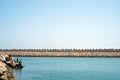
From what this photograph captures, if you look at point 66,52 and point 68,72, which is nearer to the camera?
point 68,72

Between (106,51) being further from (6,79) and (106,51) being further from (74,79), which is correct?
(6,79)

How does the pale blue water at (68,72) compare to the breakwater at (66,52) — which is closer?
the pale blue water at (68,72)

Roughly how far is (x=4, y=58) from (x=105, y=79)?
1363 cm

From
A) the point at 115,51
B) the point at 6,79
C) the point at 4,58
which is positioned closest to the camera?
the point at 6,79

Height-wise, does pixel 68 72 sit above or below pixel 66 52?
below

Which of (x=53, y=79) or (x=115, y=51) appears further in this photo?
(x=115, y=51)

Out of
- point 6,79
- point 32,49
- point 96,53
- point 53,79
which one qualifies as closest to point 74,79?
point 53,79

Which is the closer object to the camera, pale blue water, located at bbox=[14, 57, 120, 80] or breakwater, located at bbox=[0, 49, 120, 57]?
pale blue water, located at bbox=[14, 57, 120, 80]

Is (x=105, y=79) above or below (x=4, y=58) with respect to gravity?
below

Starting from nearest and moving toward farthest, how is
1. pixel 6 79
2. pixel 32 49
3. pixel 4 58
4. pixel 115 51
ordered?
pixel 6 79, pixel 4 58, pixel 115 51, pixel 32 49

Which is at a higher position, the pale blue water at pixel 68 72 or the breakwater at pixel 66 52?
the breakwater at pixel 66 52

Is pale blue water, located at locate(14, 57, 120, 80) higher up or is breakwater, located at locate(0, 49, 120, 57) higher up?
breakwater, located at locate(0, 49, 120, 57)

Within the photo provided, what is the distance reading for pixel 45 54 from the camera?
94250mm

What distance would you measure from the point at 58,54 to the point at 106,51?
15654mm
